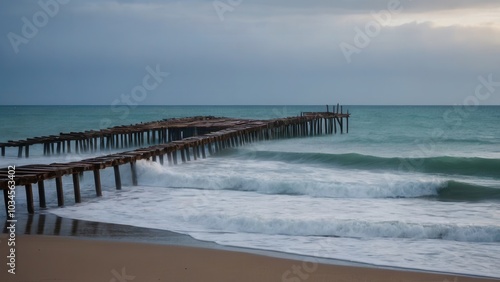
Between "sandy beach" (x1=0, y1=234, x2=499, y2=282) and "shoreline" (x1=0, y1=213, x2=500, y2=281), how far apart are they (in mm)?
12

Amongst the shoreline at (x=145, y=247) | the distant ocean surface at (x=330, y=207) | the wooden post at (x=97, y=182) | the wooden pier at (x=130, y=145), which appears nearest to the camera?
the shoreline at (x=145, y=247)

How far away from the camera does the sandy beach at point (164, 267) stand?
680cm

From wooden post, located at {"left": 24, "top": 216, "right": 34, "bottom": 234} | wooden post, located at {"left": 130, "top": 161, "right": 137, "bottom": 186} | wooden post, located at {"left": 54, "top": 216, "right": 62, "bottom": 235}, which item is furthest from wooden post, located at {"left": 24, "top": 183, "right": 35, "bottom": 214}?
wooden post, located at {"left": 130, "top": 161, "right": 137, "bottom": 186}

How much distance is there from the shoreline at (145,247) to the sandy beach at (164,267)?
12mm

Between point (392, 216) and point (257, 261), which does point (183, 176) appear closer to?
point (392, 216)

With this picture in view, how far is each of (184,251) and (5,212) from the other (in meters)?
4.76

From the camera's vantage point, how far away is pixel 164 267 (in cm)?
715

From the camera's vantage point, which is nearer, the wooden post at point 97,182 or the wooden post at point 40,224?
the wooden post at point 40,224

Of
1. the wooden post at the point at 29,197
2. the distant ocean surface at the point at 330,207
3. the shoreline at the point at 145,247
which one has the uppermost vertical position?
the wooden post at the point at 29,197

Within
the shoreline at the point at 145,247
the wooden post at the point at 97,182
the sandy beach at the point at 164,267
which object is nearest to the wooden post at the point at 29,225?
the shoreline at the point at 145,247

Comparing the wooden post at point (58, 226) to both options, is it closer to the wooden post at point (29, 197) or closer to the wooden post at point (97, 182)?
the wooden post at point (29, 197)

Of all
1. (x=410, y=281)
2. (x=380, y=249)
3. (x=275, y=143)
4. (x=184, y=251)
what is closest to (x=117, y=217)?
(x=184, y=251)

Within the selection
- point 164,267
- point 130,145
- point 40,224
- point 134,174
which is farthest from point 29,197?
point 130,145

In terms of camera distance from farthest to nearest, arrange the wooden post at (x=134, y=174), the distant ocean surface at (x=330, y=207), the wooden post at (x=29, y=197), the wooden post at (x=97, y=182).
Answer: the wooden post at (x=134, y=174) < the wooden post at (x=97, y=182) < the wooden post at (x=29, y=197) < the distant ocean surface at (x=330, y=207)
